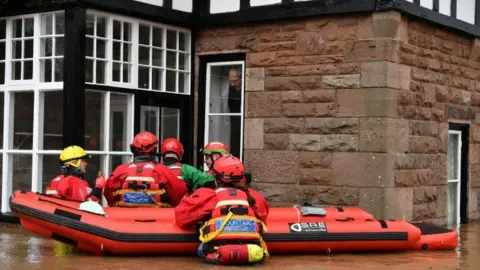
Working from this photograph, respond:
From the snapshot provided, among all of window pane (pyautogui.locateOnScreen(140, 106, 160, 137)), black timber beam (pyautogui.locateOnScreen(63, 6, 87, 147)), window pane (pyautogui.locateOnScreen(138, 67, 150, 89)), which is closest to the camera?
black timber beam (pyautogui.locateOnScreen(63, 6, 87, 147))

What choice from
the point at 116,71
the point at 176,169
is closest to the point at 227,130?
the point at 116,71

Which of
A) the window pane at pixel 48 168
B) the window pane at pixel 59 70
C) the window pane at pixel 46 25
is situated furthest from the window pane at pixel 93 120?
the window pane at pixel 46 25

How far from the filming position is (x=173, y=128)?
13500mm

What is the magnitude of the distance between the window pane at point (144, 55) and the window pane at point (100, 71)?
790 mm

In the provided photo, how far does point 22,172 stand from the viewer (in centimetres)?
1227

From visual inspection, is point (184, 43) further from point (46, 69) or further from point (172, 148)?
point (172, 148)

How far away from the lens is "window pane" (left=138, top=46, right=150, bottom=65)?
1271cm

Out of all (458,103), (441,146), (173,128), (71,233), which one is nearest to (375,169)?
(441,146)

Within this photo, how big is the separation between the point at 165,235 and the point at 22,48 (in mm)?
4903

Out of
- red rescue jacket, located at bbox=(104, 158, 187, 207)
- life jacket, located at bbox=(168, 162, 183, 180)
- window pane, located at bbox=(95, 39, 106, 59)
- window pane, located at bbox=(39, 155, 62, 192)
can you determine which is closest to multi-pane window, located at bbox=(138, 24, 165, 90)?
window pane, located at bbox=(95, 39, 106, 59)

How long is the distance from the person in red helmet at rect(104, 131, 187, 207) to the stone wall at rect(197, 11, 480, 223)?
319 centimetres

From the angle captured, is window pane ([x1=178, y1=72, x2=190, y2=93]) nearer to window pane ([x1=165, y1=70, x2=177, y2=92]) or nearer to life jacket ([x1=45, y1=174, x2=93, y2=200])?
window pane ([x1=165, y1=70, x2=177, y2=92])

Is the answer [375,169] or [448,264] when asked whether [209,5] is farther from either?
[448,264]

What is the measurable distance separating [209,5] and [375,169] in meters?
4.10
